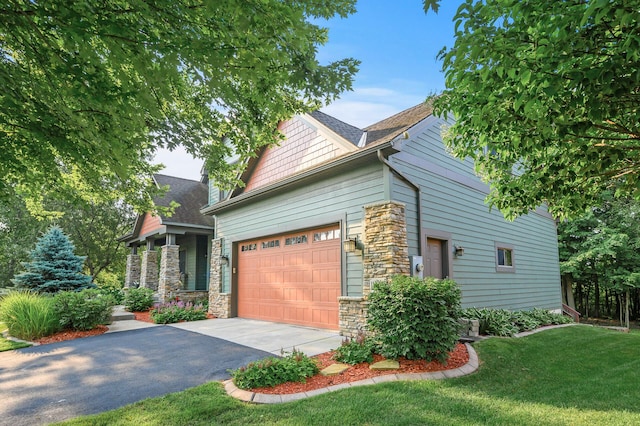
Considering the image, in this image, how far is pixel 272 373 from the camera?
488 cm

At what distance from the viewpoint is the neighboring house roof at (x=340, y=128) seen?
9.28 metres

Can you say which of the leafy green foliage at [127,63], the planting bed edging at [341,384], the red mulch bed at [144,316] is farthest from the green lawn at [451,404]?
the red mulch bed at [144,316]

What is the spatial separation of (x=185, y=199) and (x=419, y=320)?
45.3ft

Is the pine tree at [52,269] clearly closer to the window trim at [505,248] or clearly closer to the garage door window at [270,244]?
the garage door window at [270,244]

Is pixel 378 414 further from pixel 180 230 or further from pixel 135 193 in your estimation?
pixel 180 230

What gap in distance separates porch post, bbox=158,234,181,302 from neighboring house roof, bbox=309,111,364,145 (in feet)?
28.2

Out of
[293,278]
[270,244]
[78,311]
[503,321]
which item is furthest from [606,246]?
[78,311]

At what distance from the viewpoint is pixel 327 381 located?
4.93 meters

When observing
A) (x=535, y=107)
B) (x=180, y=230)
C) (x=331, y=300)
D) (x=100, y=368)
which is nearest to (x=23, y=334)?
(x=100, y=368)

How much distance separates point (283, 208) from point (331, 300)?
3107mm

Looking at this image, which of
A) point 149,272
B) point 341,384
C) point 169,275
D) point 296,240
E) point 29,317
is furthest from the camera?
point 149,272

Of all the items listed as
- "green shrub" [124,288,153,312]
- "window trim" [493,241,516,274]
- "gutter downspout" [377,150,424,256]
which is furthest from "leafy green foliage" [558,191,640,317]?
Result: "green shrub" [124,288,153,312]

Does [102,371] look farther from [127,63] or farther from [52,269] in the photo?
[52,269]

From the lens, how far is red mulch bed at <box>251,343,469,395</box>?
4.68 m
